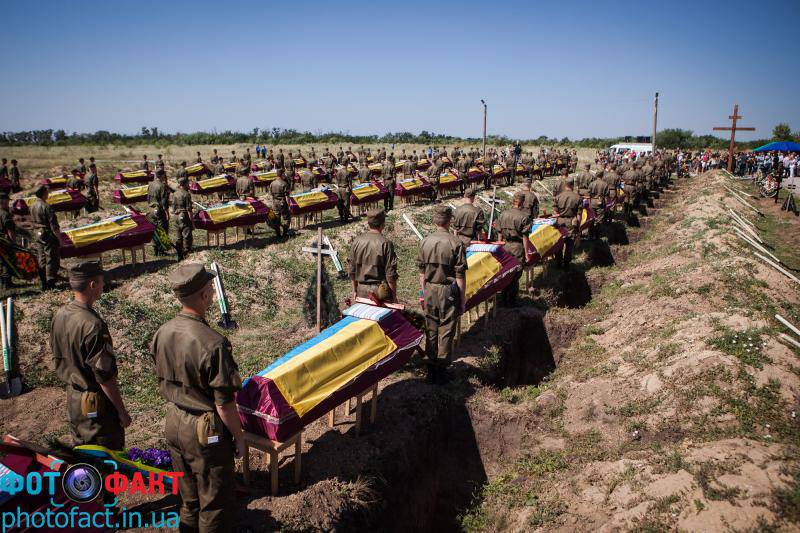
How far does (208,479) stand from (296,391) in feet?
4.25

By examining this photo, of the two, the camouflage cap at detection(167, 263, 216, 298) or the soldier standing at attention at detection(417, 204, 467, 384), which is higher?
the camouflage cap at detection(167, 263, 216, 298)

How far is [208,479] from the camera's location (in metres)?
3.77

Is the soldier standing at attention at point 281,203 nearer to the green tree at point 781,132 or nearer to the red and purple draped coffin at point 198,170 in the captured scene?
the red and purple draped coffin at point 198,170

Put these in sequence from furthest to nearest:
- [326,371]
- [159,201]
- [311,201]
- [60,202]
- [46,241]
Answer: [311,201], [60,202], [159,201], [46,241], [326,371]

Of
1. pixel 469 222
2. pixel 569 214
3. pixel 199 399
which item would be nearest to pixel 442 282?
pixel 469 222

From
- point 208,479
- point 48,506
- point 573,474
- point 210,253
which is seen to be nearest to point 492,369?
point 573,474

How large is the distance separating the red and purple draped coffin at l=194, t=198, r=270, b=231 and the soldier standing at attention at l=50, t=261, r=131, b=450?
9.90m

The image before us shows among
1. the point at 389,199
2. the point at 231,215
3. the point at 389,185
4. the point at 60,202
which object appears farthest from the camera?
the point at 389,185

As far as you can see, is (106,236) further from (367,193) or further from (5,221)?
(367,193)

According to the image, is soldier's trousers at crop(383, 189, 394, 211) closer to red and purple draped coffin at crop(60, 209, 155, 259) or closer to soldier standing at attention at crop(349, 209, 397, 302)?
red and purple draped coffin at crop(60, 209, 155, 259)

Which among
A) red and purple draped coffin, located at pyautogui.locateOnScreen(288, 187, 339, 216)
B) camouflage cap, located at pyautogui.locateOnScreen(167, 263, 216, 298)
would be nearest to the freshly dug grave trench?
camouflage cap, located at pyautogui.locateOnScreen(167, 263, 216, 298)

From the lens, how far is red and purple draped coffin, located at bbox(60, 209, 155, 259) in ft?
36.6

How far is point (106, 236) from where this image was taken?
38.3 feet

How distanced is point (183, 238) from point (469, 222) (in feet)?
27.7
